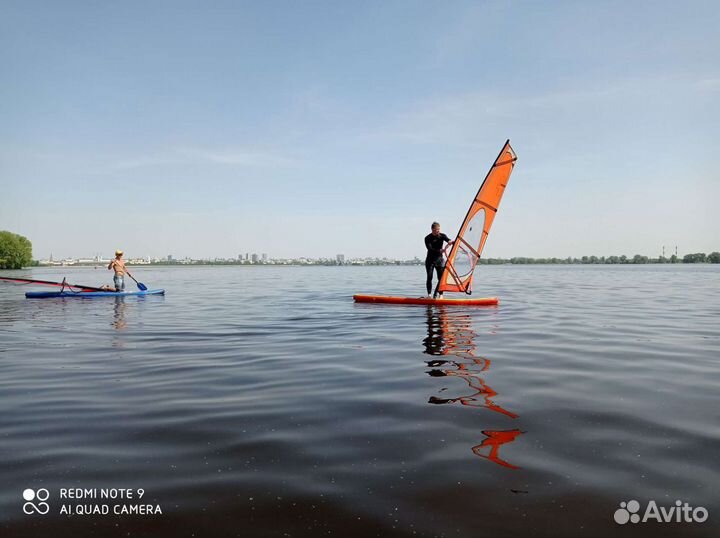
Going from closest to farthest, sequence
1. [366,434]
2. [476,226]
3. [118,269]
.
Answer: [366,434] < [476,226] < [118,269]

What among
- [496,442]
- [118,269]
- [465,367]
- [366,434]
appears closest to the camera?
[496,442]

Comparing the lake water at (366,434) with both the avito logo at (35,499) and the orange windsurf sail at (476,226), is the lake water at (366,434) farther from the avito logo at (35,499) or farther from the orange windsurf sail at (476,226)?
the orange windsurf sail at (476,226)

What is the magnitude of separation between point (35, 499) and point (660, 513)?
3792 mm

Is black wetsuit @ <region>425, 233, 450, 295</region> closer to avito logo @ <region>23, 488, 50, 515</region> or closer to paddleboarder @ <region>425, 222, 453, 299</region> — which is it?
paddleboarder @ <region>425, 222, 453, 299</region>

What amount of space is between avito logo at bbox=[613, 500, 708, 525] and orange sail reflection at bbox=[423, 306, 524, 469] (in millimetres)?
709

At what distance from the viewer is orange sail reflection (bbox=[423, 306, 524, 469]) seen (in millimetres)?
3826

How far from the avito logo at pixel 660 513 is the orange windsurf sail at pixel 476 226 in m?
13.3

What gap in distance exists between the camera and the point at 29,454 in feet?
11.9

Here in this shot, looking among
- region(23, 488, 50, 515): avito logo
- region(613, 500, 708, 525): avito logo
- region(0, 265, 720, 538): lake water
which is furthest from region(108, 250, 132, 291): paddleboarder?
region(613, 500, 708, 525): avito logo

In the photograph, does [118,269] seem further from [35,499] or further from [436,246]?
[35,499]

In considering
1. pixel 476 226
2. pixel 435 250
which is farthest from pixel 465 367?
pixel 476 226

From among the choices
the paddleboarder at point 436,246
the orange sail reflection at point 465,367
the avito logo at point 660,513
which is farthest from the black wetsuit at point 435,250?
the avito logo at point 660,513

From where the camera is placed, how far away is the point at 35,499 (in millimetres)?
2957

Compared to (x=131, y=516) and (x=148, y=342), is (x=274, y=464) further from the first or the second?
(x=148, y=342)
